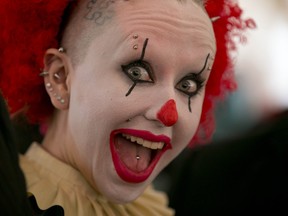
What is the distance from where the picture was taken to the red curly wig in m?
1.01

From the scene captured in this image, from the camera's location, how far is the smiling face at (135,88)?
0.92 meters

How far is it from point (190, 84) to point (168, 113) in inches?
4.1

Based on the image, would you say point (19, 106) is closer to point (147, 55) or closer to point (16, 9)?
point (16, 9)

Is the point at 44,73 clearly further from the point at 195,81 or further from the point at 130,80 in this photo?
the point at 195,81

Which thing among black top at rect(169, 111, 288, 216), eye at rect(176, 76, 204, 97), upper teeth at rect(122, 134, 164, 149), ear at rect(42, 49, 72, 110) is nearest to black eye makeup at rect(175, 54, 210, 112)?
eye at rect(176, 76, 204, 97)

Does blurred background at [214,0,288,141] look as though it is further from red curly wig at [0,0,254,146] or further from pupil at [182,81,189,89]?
pupil at [182,81,189,89]

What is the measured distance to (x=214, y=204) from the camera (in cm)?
151

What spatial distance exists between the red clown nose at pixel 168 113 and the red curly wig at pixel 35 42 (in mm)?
263

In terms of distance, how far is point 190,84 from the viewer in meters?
0.99

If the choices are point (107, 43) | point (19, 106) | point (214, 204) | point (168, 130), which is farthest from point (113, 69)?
point (214, 204)

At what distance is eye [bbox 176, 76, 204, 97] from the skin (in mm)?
10

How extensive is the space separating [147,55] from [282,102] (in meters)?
2.91

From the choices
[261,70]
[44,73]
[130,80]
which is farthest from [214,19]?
[261,70]

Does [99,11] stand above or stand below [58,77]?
above
